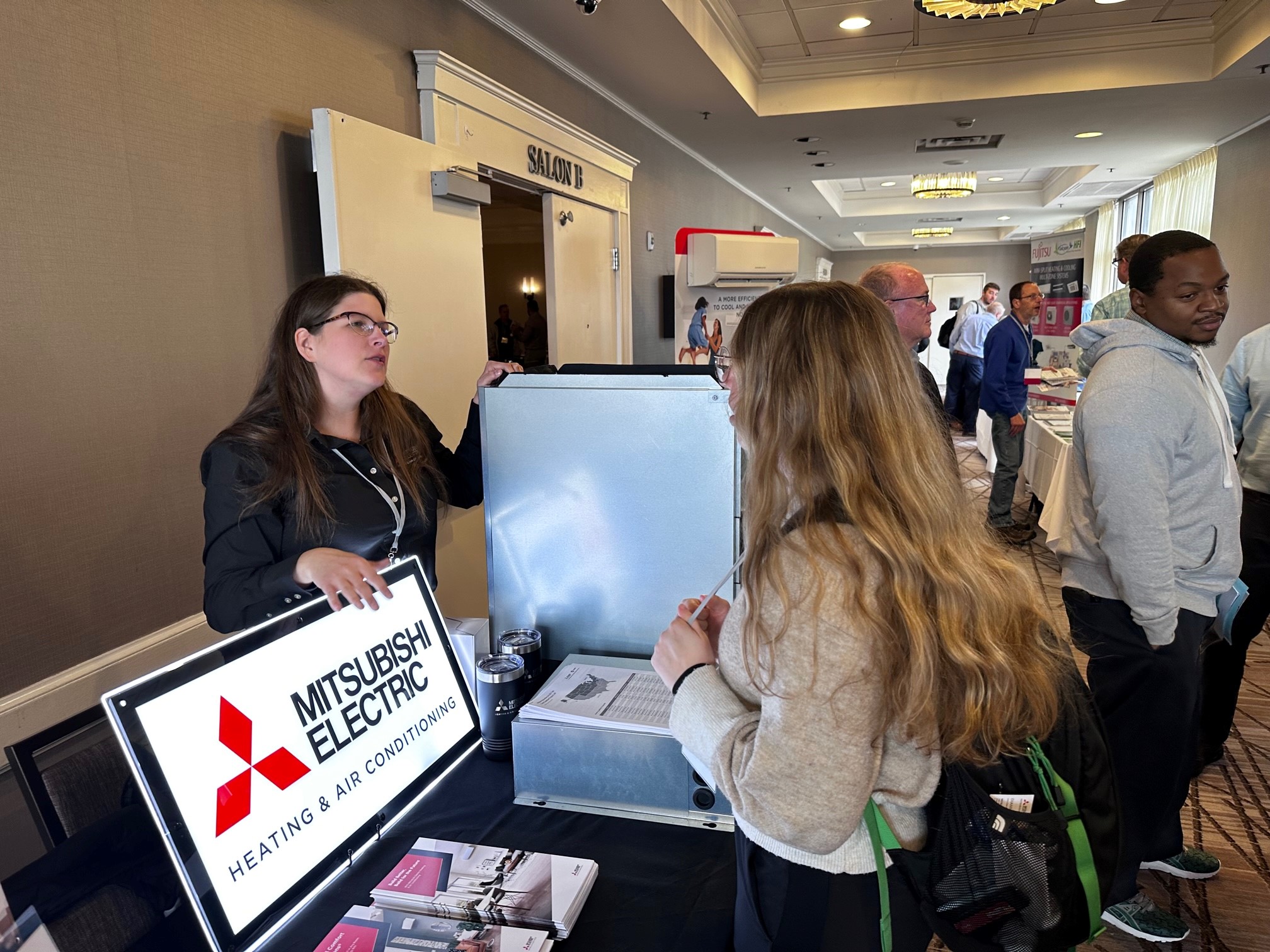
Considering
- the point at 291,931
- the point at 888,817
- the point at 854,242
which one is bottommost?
the point at 291,931

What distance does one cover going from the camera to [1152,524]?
1634 mm

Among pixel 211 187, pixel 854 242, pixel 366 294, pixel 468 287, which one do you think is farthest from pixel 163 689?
pixel 854 242

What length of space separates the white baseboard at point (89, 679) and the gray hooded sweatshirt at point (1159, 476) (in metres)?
1.98

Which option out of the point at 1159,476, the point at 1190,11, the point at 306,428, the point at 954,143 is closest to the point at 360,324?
the point at 306,428

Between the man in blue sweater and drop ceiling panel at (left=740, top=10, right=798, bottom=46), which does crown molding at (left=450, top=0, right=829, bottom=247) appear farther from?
the man in blue sweater

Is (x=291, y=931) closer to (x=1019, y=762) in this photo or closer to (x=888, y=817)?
(x=888, y=817)

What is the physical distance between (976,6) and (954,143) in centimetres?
328

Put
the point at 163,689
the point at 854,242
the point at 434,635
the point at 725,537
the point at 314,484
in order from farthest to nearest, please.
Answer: the point at 854,242
the point at 314,484
the point at 725,537
the point at 434,635
the point at 163,689

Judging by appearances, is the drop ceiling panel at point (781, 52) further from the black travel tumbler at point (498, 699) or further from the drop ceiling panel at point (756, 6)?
the black travel tumbler at point (498, 699)

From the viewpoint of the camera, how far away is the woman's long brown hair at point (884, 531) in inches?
28.5

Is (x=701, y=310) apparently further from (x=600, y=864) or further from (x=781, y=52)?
(x=600, y=864)

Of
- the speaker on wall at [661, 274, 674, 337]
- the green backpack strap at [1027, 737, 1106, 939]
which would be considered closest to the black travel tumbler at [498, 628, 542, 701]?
the green backpack strap at [1027, 737, 1106, 939]

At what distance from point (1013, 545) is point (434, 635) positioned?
16.0ft

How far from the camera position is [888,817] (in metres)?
0.80
